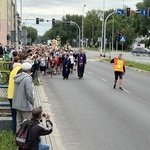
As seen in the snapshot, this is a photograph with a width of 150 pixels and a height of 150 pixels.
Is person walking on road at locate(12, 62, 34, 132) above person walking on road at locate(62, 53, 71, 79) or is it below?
above

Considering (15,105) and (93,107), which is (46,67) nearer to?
(93,107)

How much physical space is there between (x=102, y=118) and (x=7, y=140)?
4476mm

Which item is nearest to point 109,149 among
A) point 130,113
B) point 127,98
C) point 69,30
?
point 130,113

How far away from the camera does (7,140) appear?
26.8ft

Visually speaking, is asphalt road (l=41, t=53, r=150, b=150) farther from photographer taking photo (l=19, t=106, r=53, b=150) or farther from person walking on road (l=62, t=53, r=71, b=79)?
person walking on road (l=62, t=53, r=71, b=79)

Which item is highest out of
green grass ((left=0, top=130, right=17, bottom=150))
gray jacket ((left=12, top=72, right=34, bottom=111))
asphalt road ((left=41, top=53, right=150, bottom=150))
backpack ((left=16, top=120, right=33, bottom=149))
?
gray jacket ((left=12, top=72, right=34, bottom=111))

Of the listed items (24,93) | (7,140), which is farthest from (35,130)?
(7,140)

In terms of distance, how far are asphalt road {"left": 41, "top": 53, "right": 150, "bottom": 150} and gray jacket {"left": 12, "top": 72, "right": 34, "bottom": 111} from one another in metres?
1.35

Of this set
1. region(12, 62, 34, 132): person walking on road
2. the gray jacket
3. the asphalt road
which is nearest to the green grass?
region(12, 62, 34, 132): person walking on road

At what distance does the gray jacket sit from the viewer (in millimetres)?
7938

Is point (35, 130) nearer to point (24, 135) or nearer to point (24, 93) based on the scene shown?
point (24, 135)

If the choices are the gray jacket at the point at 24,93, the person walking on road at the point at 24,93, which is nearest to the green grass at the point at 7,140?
the person walking on road at the point at 24,93

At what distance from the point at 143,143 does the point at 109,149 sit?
3.09 feet

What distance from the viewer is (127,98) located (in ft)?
55.3
